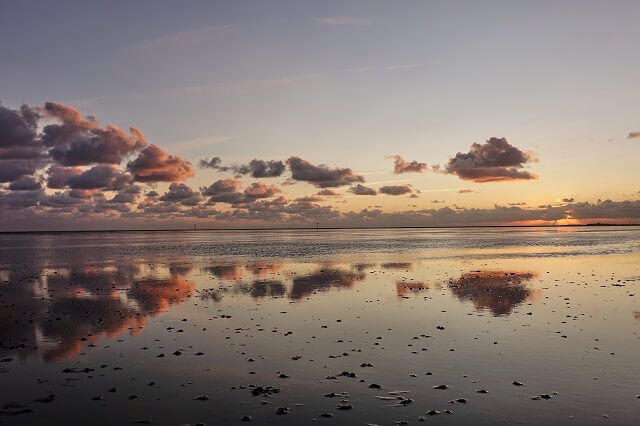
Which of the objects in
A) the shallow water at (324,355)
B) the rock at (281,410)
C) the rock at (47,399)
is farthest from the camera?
the rock at (47,399)

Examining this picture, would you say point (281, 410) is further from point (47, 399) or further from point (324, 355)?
point (47, 399)

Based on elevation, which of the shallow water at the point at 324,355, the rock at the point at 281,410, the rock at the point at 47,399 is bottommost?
the shallow water at the point at 324,355

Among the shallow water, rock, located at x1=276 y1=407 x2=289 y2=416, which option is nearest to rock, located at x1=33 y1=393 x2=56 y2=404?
the shallow water

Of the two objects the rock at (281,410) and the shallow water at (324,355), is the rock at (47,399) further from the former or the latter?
the rock at (281,410)

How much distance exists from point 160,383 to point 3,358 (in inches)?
320

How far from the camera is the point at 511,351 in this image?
1916cm

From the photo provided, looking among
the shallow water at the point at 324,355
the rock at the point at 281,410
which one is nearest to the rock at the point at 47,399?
the shallow water at the point at 324,355

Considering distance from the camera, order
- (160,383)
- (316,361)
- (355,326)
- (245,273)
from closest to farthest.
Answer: (160,383), (316,361), (355,326), (245,273)

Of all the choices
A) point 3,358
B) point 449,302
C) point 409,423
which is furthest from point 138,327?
point 449,302

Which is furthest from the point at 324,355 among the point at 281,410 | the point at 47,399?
the point at 47,399

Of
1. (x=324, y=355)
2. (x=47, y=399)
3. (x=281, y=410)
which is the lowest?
(x=324, y=355)

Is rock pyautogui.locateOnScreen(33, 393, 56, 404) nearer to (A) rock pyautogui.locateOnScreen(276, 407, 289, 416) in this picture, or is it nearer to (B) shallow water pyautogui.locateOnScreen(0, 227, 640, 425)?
(B) shallow water pyautogui.locateOnScreen(0, 227, 640, 425)

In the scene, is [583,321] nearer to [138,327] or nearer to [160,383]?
[160,383]

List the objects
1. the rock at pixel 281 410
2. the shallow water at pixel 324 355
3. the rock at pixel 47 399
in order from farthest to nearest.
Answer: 1. the rock at pixel 47 399
2. the shallow water at pixel 324 355
3. the rock at pixel 281 410
